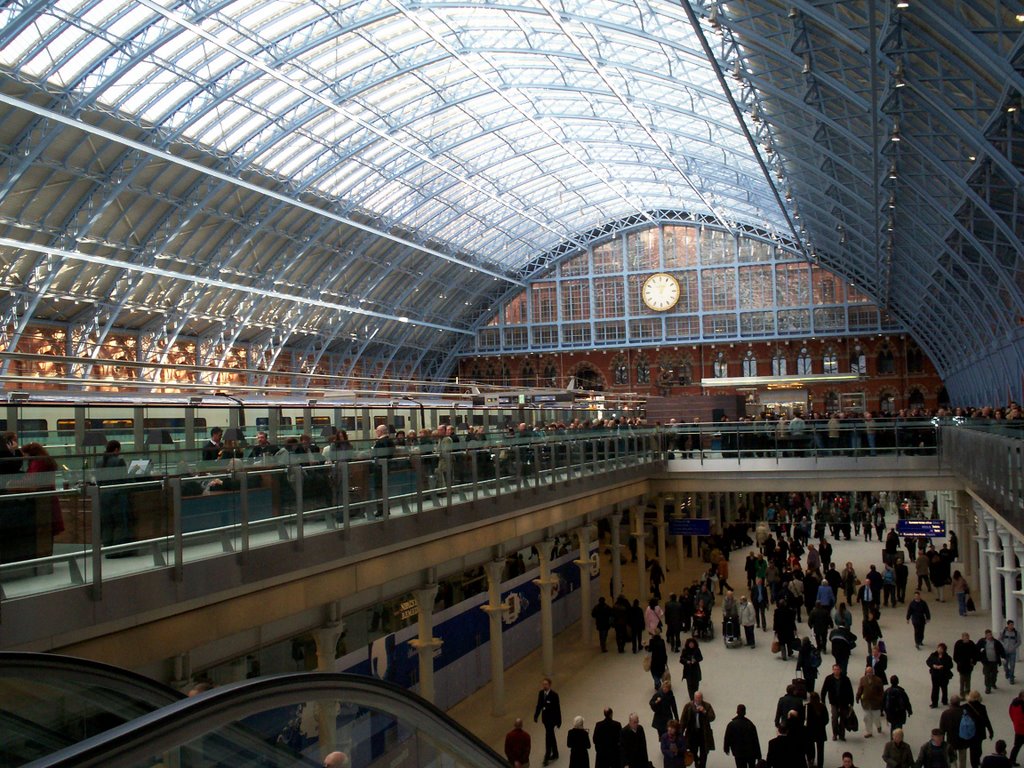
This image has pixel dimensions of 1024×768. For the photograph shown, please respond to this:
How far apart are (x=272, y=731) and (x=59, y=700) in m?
0.97

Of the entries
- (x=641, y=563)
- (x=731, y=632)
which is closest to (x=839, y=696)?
(x=731, y=632)

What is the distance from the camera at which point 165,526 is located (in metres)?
8.70

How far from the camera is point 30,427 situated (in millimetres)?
9977

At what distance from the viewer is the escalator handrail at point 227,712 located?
2.44 meters

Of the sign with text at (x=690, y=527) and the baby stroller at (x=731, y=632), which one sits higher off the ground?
the sign with text at (x=690, y=527)

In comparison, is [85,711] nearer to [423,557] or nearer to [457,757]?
[457,757]

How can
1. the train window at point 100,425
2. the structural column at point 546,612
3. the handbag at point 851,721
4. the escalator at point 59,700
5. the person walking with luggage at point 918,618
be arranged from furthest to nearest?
the person walking with luggage at point 918,618 → the structural column at point 546,612 → the handbag at point 851,721 → the train window at point 100,425 → the escalator at point 59,700

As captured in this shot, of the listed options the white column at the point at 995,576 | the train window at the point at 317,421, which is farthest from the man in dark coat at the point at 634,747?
the white column at the point at 995,576

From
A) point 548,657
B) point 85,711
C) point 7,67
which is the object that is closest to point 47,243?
point 7,67

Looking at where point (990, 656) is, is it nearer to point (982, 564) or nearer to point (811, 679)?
point (811, 679)

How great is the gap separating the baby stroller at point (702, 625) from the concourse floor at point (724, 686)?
0.89 ft

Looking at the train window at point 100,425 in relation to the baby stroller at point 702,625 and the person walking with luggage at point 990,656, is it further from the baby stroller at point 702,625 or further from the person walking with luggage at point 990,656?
the baby stroller at point 702,625

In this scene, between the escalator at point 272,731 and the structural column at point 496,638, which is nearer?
the escalator at point 272,731

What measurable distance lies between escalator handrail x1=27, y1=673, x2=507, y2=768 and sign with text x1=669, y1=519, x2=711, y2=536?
25571 mm
